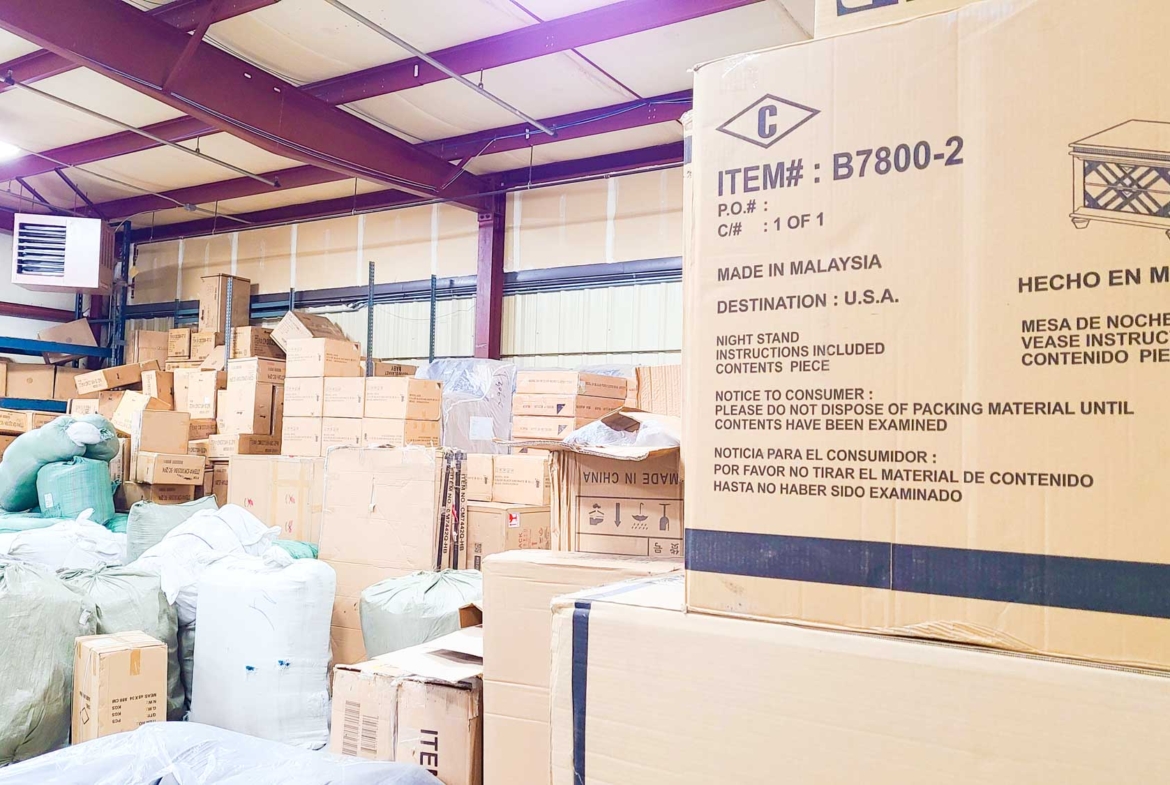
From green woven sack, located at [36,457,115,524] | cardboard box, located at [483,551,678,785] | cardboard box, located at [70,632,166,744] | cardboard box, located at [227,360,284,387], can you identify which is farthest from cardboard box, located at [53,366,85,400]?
cardboard box, located at [483,551,678,785]

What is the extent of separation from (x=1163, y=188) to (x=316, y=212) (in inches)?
282

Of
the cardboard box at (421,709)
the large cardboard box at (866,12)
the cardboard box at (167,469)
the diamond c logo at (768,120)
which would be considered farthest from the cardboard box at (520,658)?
the cardboard box at (167,469)

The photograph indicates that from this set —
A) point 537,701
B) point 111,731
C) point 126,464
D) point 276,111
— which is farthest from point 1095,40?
point 126,464

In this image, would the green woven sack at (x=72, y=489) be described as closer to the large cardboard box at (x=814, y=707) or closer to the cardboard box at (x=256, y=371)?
the cardboard box at (x=256, y=371)

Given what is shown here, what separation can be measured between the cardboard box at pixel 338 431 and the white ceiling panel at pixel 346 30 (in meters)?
2.04

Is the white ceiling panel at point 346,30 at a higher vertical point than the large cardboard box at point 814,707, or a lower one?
higher

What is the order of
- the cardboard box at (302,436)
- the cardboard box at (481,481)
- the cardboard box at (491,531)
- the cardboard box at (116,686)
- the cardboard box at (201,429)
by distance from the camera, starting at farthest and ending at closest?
the cardboard box at (201,429)
the cardboard box at (302,436)
the cardboard box at (481,481)
the cardboard box at (491,531)
the cardboard box at (116,686)

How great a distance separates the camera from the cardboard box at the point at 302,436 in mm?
4953

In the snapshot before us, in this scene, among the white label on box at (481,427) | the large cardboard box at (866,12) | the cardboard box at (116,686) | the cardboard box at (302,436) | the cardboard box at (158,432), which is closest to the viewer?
the large cardboard box at (866,12)

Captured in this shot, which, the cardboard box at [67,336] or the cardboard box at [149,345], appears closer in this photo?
the cardboard box at [149,345]

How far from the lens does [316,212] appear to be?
7.07 meters

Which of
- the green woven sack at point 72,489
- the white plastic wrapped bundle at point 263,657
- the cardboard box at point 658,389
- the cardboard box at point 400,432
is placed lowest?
the white plastic wrapped bundle at point 263,657

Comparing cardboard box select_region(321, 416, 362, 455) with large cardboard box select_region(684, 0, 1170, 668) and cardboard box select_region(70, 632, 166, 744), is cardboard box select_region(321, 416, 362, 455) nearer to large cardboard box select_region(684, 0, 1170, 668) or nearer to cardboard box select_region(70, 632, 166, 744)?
cardboard box select_region(70, 632, 166, 744)

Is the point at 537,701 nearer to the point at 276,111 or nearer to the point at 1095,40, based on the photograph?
the point at 1095,40
